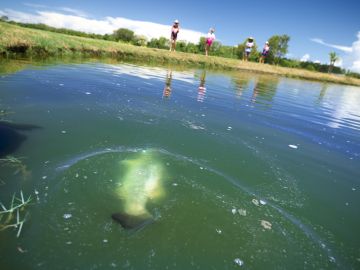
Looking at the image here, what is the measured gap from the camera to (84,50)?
17500 mm

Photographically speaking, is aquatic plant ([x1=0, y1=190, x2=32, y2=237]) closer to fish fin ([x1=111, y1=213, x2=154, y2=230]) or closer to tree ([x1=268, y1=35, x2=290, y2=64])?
fish fin ([x1=111, y1=213, x2=154, y2=230])

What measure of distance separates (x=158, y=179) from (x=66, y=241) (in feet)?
5.31

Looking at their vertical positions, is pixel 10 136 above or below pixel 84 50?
below

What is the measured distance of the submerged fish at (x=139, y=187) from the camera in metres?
3.14

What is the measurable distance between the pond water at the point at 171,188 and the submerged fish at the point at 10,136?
0.09m

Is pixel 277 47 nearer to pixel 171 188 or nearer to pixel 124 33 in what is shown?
pixel 124 33

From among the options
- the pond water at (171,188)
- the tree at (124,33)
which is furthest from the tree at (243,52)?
the pond water at (171,188)

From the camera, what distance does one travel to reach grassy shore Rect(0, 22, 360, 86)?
1273 cm

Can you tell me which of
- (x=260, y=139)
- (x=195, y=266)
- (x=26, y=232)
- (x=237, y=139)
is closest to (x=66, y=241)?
(x=26, y=232)

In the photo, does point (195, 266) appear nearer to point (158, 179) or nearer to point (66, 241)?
point (66, 241)

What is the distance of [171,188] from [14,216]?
195cm

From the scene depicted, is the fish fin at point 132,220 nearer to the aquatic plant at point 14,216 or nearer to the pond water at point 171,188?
the pond water at point 171,188

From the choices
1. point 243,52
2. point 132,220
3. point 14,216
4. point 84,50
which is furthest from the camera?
point 243,52

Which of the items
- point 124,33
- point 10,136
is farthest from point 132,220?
point 124,33
